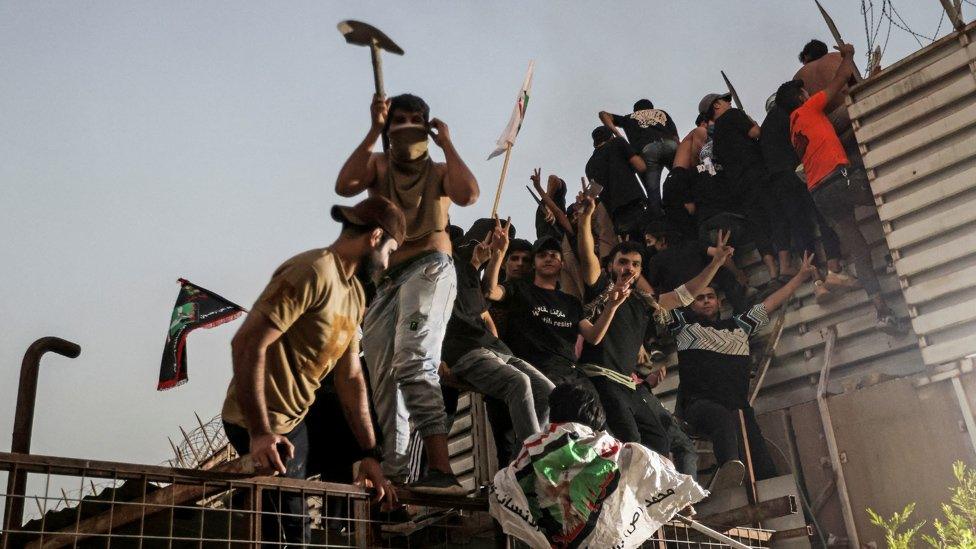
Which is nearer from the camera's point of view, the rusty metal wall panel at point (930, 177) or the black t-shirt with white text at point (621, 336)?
the black t-shirt with white text at point (621, 336)

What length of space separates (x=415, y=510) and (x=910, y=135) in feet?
18.1

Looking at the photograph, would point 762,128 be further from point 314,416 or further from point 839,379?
point 314,416

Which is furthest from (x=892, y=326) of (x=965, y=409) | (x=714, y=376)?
(x=714, y=376)

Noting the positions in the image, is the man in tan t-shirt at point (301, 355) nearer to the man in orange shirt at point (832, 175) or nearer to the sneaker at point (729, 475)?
the sneaker at point (729, 475)

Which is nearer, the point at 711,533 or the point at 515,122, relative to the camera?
the point at 711,533

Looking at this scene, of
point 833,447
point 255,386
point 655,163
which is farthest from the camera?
point 655,163

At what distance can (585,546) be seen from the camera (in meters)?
4.14

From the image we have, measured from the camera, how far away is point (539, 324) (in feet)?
22.8

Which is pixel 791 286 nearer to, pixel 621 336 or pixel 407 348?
pixel 621 336

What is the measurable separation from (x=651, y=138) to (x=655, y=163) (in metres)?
0.36

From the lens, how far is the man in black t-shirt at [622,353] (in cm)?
670

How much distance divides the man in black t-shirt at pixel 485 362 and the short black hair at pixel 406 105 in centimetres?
111

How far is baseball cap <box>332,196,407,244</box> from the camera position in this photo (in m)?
4.51

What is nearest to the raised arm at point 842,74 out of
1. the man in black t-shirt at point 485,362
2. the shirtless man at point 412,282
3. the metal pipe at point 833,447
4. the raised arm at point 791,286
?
the raised arm at point 791,286
